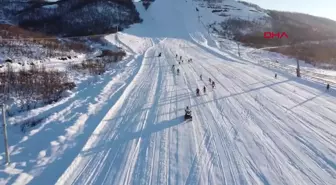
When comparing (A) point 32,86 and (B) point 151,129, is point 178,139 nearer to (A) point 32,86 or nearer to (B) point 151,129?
(B) point 151,129

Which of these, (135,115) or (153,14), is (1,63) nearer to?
(135,115)

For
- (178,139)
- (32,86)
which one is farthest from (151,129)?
(32,86)

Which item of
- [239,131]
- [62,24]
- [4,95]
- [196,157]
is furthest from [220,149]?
[62,24]

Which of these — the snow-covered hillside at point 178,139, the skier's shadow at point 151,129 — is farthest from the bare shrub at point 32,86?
the skier's shadow at point 151,129

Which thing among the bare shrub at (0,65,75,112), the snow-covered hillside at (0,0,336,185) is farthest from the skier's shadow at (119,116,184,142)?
the bare shrub at (0,65,75,112)

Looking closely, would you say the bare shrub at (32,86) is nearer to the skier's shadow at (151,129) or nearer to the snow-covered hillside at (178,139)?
the snow-covered hillside at (178,139)

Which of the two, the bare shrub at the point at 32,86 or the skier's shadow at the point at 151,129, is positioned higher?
the bare shrub at the point at 32,86

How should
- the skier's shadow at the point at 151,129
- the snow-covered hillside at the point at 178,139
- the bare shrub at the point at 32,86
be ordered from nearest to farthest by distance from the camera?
1. the snow-covered hillside at the point at 178,139
2. the skier's shadow at the point at 151,129
3. the bare shrub at the point at 32,86

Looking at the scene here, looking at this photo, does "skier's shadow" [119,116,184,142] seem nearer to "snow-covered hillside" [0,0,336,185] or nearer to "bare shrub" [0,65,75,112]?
"snow-covered hillside" [0,0,336,185]

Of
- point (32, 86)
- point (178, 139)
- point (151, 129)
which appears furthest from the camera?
point (32, 86)
